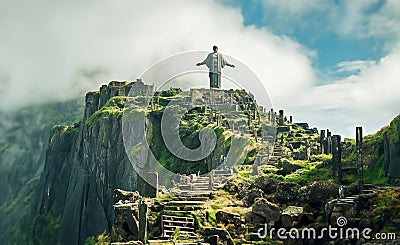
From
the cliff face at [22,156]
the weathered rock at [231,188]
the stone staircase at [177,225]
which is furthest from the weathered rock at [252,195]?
the cliff face at [22,156]

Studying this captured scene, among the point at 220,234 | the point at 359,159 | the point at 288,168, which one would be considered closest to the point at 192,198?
the point at 220,234

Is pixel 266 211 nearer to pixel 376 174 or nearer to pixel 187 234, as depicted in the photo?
pixel 187 234

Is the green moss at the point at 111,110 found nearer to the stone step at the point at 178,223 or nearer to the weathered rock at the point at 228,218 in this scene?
the stone step at the point at 178,223

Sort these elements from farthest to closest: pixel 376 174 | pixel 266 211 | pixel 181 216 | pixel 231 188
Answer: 1. pixel 376 174
2. pixel 231 188
3. pixel 181 216
4. pixel 266 211

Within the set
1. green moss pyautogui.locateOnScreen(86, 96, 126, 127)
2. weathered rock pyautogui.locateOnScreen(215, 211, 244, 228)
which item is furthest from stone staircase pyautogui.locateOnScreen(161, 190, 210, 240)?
green moss pyautogui.locateOnScreen(86, 96, 126, 127)

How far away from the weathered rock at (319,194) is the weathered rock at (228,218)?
284 cm

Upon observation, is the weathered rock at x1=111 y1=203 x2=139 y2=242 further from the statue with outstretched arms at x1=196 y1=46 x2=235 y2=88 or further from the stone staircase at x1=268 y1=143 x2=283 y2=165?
the stone staircase at x1=268 y1=143 x2=283 y2=165

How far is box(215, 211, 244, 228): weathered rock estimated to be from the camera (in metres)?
18.5

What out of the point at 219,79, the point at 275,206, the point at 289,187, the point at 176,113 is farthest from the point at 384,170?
the point at 176,113

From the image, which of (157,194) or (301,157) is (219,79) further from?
(157,194)

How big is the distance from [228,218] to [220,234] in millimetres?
2275

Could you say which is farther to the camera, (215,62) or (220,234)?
(215,62)

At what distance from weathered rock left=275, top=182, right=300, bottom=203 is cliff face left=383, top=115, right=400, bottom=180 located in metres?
5.52

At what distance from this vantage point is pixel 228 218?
61.7ft
